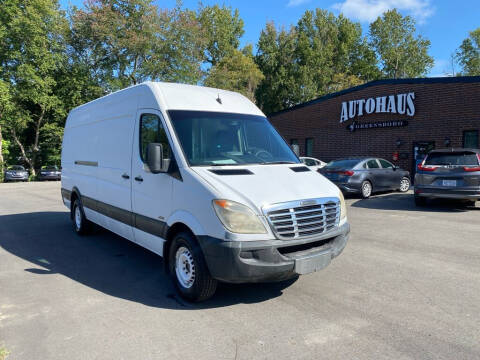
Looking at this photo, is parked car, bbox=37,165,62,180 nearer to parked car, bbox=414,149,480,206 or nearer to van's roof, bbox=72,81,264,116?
van's roof, bbox=72,81,264,116

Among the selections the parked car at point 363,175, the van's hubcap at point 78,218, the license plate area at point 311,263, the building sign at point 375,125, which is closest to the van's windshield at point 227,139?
the license plate area at point 311,263

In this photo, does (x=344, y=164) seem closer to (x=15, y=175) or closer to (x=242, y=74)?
(x=15, y=175)

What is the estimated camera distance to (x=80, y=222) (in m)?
7.46

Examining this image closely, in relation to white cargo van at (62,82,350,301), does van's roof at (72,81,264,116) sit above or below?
above

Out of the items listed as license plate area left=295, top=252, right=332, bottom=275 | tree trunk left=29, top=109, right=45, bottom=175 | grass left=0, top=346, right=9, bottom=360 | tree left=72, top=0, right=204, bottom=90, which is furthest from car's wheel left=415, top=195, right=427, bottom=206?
tree trunk left=29, top=109, right=45, bottom=175

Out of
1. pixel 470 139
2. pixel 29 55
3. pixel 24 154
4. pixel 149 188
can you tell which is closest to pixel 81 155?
pixel 149 188

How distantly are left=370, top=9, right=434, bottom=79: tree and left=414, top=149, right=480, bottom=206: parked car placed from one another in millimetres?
43716

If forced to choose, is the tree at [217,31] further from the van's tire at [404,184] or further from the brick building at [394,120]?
the van's tire at [404,184]

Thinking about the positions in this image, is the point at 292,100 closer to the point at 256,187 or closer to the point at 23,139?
the point at 23,139

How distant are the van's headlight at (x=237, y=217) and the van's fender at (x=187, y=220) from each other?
0.30 metres

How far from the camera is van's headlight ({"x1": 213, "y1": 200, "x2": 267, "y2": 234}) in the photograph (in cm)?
350

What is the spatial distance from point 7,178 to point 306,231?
103 ft

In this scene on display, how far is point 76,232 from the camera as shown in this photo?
25.6 ft

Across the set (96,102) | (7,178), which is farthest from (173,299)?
(7,178)
